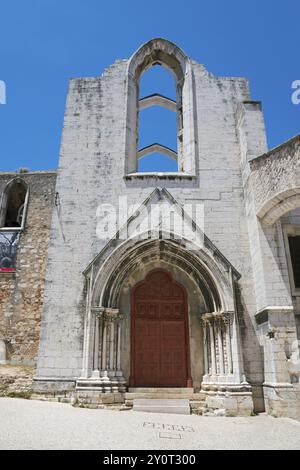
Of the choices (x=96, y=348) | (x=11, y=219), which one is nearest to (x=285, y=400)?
(x=96, y=348)

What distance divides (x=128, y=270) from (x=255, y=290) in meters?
3.18

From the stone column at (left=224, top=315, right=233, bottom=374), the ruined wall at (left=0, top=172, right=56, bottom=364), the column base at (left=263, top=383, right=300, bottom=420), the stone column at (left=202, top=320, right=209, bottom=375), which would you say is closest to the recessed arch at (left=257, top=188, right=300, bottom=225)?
the stone column at (left=224, top=315, right=233, bottom=374)

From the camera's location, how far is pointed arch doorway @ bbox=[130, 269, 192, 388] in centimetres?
840

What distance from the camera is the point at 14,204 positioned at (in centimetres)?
1459

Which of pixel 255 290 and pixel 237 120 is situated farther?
pixel 237 120

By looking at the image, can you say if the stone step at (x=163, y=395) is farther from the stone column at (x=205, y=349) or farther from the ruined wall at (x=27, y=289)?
the ruined wall at (x=27, y=289)

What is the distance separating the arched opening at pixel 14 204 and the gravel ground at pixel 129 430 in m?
8.30

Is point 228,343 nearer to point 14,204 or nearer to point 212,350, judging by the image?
point 212,350

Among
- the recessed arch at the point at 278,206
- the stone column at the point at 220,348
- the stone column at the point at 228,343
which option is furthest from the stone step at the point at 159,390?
the recessed arch at the point at 278,206

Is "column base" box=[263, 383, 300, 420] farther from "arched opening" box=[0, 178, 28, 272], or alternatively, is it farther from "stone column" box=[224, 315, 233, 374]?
"arched opening" box=[0, 178, 28, 272]

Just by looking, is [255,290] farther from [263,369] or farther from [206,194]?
[206,194]

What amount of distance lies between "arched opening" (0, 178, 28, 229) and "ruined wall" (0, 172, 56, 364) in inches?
13.5
